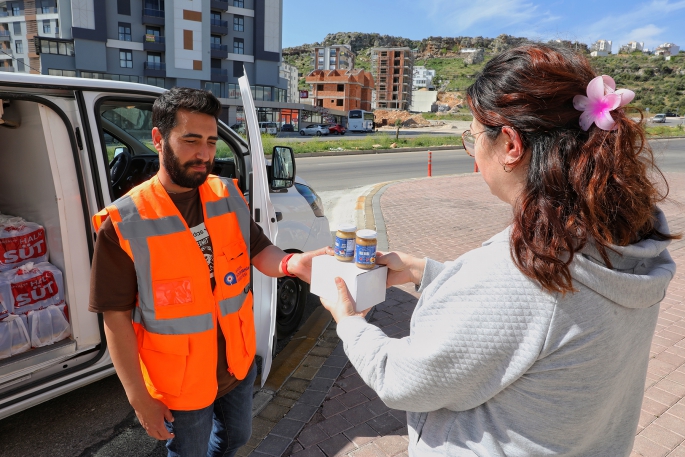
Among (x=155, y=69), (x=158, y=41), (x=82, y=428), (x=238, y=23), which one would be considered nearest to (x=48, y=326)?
(x=82, y=428)

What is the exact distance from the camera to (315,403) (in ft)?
10.6

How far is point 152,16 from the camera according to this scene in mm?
51438

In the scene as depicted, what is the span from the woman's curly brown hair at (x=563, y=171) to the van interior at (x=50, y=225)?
234 cm

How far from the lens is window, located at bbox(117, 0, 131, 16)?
50.6 meters

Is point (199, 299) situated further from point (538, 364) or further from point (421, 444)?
point (538, 364)

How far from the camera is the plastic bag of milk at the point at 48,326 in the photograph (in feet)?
9.52

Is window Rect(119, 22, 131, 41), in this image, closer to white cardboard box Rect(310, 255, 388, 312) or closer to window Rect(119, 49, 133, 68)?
window Rect(119, 49, 133, 68)

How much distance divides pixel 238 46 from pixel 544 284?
6139cm

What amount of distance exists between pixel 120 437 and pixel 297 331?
1805mm

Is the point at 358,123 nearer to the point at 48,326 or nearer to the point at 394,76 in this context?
the point at 48,326

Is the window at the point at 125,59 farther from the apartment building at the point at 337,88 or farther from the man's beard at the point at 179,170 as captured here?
the man's beard at the point at 179,170

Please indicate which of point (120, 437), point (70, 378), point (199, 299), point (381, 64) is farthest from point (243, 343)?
point (381, 64)

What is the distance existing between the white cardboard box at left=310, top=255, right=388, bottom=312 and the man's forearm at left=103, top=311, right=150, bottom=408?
698mm

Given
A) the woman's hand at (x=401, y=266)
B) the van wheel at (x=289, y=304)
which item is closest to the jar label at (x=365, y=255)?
the woman's hand at (x=401, y=266)
